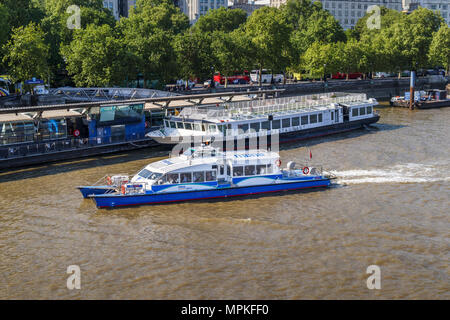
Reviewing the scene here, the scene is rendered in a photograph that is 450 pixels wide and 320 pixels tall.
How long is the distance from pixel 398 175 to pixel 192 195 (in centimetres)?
1631

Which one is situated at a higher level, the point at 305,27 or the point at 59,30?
the point at 305,27

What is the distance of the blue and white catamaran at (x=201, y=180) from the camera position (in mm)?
32344

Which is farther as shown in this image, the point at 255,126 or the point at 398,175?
the point at 255,126

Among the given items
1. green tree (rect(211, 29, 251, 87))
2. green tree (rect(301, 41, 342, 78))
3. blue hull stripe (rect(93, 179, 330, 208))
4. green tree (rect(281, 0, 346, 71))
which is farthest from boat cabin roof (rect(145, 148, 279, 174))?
green tree (rect(301, 41, 342, 78))

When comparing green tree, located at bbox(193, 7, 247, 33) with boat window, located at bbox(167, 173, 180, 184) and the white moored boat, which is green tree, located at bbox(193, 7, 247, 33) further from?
boat window, located at bbox(167, 173, 180, 184)

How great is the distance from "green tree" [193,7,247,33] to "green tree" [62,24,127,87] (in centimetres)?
5667

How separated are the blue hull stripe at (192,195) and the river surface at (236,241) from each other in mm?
559

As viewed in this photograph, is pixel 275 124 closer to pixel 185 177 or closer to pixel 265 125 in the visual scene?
pixel 265 125

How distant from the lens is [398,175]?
1549 inches

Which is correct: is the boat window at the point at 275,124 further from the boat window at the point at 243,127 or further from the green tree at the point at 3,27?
the green tree at the point at 3,27

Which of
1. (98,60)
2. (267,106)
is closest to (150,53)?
(98,60)

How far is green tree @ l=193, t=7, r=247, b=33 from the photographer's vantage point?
413 feet

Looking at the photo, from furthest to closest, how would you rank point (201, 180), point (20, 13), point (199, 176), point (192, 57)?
point (20, 13), point (192, 57), point (201, 180), point (199, 176)

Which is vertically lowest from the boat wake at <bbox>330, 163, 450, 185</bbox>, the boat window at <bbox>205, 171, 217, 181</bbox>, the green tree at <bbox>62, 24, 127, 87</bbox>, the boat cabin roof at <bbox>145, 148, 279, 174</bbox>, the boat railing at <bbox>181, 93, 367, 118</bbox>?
the boat wake at <bbox>330, 163, 450, 185</bbox>
